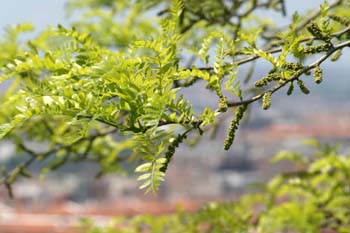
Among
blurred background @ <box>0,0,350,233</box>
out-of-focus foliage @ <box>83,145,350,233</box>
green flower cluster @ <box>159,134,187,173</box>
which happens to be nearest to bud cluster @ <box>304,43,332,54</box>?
green flower cluster @ <box>159,134,187,173</box>

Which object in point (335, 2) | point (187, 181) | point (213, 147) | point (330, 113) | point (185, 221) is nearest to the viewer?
point (335, 2)

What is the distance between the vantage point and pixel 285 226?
382cm

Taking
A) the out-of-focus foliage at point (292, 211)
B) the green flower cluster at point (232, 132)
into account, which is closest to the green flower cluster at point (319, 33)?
the green flower cluster at point (232, 132)

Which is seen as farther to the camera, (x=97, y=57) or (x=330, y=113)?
(x=330, y=113)

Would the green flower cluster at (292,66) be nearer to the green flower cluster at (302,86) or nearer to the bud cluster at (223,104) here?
the green flower cluster at (302,86)

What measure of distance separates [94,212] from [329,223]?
84.8 ft

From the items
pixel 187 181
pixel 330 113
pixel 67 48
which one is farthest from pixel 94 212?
pixel 330 113

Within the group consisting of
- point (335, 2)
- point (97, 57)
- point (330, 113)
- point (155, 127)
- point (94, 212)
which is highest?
point (330, 113)

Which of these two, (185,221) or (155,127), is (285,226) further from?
(155,127)

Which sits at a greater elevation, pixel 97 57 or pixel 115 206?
pixel 97 57

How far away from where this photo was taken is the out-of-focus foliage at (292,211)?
11.8ft

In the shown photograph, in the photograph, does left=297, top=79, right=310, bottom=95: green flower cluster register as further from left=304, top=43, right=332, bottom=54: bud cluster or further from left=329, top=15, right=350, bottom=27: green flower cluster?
left=329, top=15, right=350, bottom=27: green flower cluster

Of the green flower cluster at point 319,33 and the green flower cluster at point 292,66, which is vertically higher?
the green flower cluster at point 319,33

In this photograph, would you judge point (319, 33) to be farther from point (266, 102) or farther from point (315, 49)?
point (266, 102)
